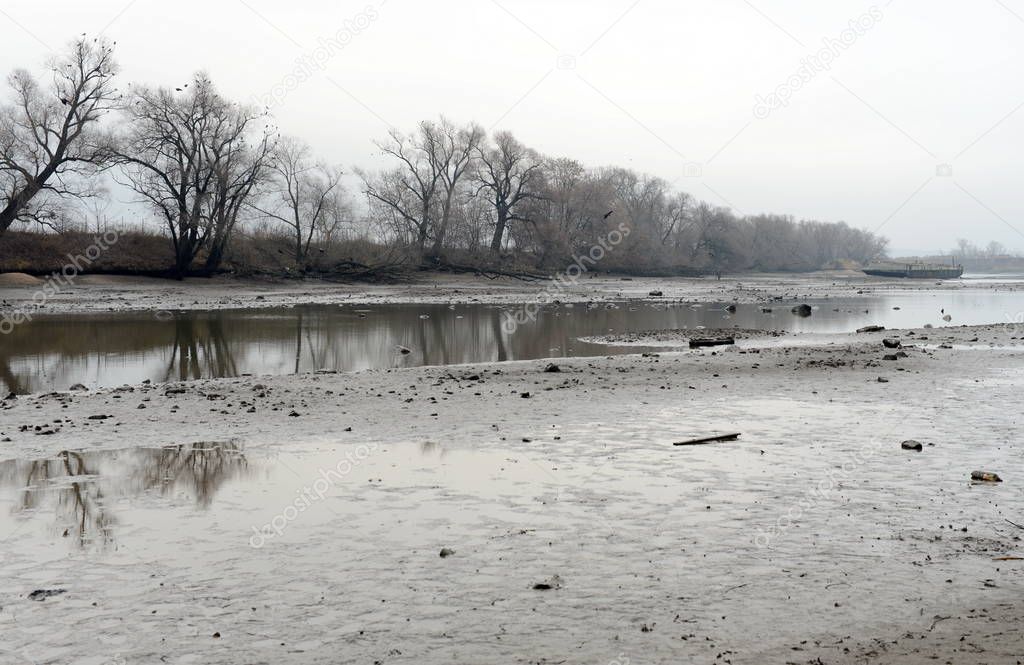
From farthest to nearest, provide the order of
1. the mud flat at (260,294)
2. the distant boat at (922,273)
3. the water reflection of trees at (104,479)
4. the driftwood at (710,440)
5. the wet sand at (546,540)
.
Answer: the distant boat at (922,273), the mud flat at (260,294), the driftwood at (710,440), the water reflection of trees at (104,479), the wet sand at (546,540)

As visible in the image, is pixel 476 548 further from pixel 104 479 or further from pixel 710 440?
pixel 710 440

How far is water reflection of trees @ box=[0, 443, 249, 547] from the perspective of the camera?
7.28 metres

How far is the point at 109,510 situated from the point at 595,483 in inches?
172

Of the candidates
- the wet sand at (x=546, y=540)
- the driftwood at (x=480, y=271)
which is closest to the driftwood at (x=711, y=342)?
the wet sand at (x=546, y=540)

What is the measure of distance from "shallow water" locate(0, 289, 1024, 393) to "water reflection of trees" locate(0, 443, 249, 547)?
6.75 m

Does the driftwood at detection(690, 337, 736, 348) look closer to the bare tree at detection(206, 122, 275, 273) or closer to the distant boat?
the bare tree at detection(206, 122, 275, 273)

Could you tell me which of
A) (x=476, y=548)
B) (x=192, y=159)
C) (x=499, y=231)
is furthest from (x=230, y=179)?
(x=476, y=548)

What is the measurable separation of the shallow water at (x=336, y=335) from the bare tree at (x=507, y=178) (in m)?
42.9

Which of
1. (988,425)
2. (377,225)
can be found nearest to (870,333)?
(988,425)

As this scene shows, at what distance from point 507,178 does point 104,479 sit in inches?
3123

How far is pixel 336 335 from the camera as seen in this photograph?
2680 centimetres

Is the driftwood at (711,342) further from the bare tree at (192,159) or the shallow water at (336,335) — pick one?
the bare tree at (192,159)

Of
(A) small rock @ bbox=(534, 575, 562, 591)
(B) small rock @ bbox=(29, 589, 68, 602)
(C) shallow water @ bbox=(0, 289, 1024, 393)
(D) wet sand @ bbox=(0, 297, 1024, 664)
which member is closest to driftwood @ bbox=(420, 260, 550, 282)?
(C) shallow water @ bbox=(0, 289, 1024, 393)

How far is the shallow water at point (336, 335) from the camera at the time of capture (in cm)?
1892
